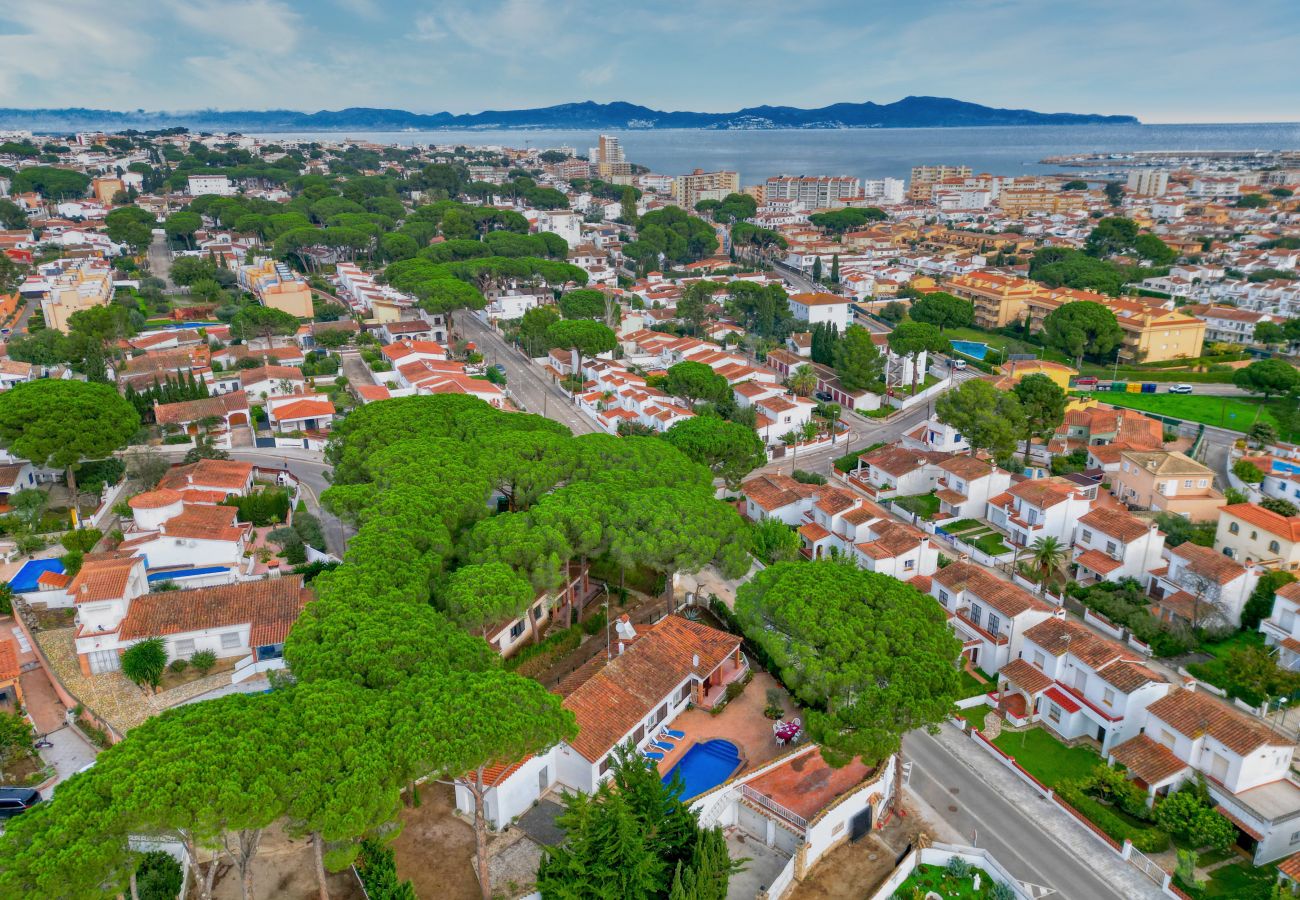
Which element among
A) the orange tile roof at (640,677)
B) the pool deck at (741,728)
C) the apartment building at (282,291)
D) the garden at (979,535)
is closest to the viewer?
the orange tile roof at (640,677)

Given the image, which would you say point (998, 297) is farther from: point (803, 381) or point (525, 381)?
point (525, 381)

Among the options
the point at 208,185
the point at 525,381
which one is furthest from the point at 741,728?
the point at 208,185

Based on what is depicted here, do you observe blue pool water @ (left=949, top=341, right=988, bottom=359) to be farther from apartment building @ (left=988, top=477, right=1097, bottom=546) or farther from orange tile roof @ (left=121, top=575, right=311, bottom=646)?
orange tile roof @ (left=121, top=575, right=311, bottom=646)

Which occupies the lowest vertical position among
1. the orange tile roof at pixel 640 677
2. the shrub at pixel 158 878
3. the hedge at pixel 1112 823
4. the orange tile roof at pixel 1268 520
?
the hedge at pixel 1112 823

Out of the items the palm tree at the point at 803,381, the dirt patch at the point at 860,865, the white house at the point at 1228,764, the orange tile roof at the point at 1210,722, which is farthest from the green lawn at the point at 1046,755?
the palm tree at the point at 803,381

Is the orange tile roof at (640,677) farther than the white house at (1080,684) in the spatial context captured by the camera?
No

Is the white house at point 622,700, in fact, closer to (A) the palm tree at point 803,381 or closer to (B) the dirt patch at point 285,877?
(B) the dirt patch at point 285,877

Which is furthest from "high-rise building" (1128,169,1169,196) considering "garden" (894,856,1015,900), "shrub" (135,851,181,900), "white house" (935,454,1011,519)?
"shrub" (135,851,181,900)
